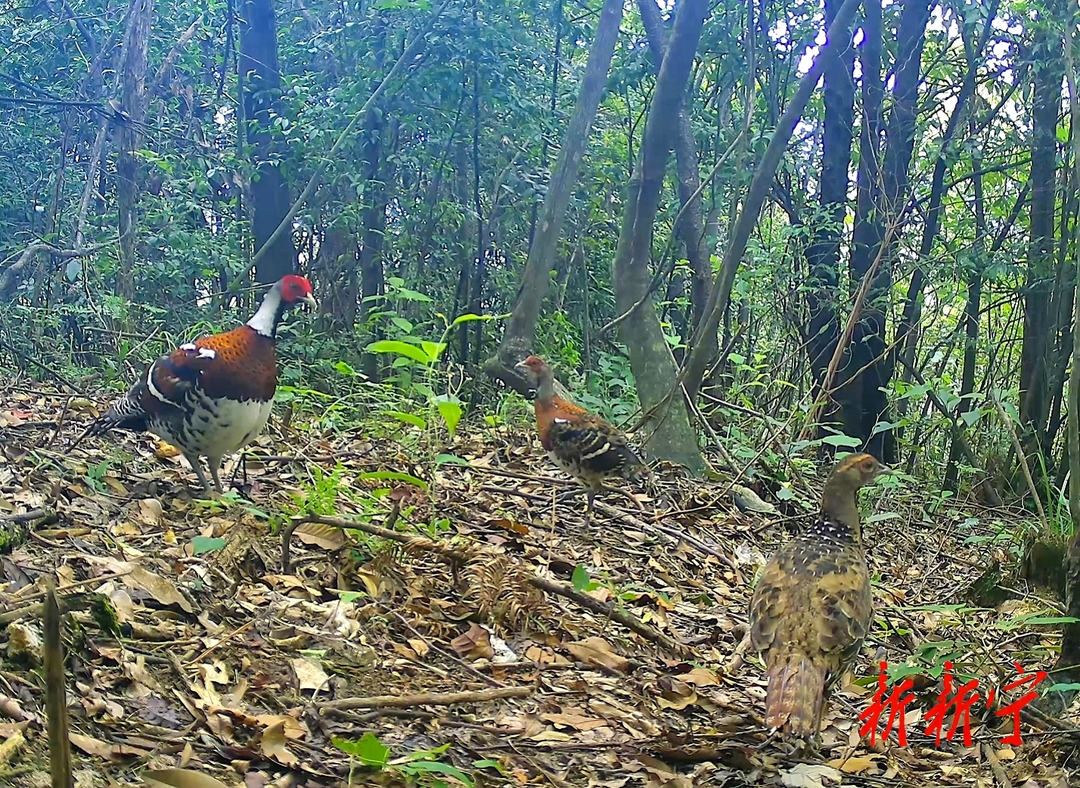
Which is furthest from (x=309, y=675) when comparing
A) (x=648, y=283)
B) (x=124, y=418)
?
(x=648, y=283)

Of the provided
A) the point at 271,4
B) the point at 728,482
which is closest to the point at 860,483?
the point at 728,482

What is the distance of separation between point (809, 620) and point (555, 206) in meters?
4.72

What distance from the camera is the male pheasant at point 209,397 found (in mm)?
5027

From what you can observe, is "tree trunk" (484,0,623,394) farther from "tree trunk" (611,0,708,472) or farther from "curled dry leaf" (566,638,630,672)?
"curled dry leaf" (566,638,630,672)

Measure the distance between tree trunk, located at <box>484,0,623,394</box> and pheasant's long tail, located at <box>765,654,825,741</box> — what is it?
415 centimetres

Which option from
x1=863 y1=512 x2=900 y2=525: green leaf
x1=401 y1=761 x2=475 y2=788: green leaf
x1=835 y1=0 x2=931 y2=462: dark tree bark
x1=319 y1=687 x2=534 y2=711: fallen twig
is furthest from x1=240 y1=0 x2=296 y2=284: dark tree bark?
x1=401 y1=761 x2=475 y2=788: green leaf

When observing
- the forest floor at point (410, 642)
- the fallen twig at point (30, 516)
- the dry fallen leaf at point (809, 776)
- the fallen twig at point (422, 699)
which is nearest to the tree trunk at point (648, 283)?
the forest floor at point (410, 642)

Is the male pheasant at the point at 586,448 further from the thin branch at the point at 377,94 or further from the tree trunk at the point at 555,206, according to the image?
the thin branch at the point at 377,94

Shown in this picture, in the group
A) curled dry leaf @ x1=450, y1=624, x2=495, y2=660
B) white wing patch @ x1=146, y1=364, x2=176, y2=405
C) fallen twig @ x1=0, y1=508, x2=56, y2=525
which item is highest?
white wing patch @ x1=146, y1=364, x2=176, y2=405

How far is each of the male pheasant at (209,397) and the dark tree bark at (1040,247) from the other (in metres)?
7.67

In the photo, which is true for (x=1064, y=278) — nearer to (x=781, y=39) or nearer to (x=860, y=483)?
(x=781, y=39)

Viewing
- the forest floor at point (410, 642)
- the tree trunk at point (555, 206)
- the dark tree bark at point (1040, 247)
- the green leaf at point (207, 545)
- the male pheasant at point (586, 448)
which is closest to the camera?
the forest floor at point (410, 642)

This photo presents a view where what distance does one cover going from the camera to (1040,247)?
1057 cm

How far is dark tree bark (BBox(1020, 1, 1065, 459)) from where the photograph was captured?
10195 millimetres
